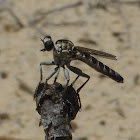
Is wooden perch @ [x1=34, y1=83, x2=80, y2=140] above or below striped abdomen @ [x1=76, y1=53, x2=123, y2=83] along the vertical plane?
below

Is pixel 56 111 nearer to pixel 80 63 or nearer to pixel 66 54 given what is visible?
pixel 66 54

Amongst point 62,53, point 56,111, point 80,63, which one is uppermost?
point 80,63

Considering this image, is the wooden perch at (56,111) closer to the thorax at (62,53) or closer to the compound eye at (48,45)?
the thorax at (62,53)

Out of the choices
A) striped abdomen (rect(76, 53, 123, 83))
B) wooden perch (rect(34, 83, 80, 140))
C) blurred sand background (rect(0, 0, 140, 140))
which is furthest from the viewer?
blurred sand background (rect(0, 0, 140, 140))

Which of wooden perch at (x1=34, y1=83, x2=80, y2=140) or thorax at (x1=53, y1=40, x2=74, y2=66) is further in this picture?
thorax at (x1=53, y1=40, x2=74, y2=66)

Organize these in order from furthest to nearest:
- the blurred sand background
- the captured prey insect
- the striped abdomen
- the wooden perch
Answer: the blurred sand background
the striped abdomen
the captured prey insect
the wooden perch

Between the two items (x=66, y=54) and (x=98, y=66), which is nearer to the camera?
(x=66, y=54)

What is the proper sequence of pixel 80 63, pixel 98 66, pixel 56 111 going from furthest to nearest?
pixel 80 63, pixel 98 66, pixel 56 111

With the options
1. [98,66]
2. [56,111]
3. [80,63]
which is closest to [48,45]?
[98,66]

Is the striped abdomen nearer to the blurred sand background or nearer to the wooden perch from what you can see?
the wooden perch

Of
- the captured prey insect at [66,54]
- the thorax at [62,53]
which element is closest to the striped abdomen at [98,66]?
the captured prey insect at [66,54]

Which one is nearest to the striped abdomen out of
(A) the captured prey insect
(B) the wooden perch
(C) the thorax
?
(A) the captured prey insect
